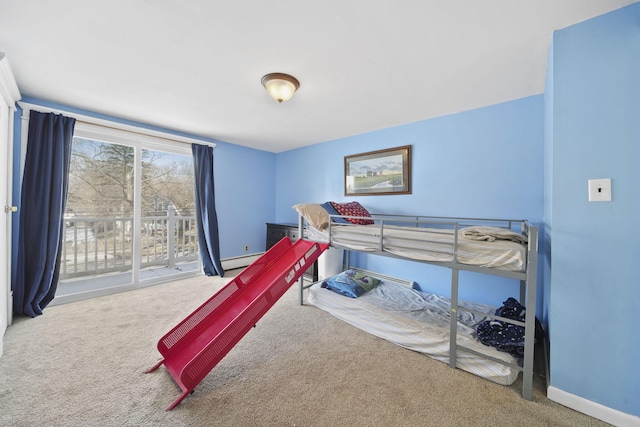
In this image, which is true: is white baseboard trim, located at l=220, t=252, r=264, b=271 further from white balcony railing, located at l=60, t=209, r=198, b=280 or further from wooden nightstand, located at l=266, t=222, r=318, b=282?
white balcony railing, located at l=60, t=209, r=198, b=280

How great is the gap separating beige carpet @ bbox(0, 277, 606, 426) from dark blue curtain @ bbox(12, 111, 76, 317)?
0.30m

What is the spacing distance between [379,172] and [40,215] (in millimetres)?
3792

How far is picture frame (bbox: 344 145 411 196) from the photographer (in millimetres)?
3043

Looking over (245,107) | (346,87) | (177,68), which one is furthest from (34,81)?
(346,87)

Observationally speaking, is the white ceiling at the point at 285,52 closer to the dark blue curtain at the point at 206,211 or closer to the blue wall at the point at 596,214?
the blue wall at the point at 596,214

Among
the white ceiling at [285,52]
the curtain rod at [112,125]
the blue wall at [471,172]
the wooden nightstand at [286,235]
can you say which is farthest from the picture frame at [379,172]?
the curtain rod at [112,125]

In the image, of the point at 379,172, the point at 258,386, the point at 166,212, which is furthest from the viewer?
the point at 166,212

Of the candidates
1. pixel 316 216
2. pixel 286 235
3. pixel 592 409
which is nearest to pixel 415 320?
pixel 592 409

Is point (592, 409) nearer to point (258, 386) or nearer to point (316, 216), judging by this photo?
point (258, 386)

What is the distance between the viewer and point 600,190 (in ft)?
4.15

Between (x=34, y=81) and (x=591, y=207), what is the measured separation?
4183 mm

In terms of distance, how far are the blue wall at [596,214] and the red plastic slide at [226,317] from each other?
1765 mm

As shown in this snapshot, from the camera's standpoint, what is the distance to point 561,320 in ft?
4.53

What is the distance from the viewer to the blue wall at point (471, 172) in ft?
7.45
